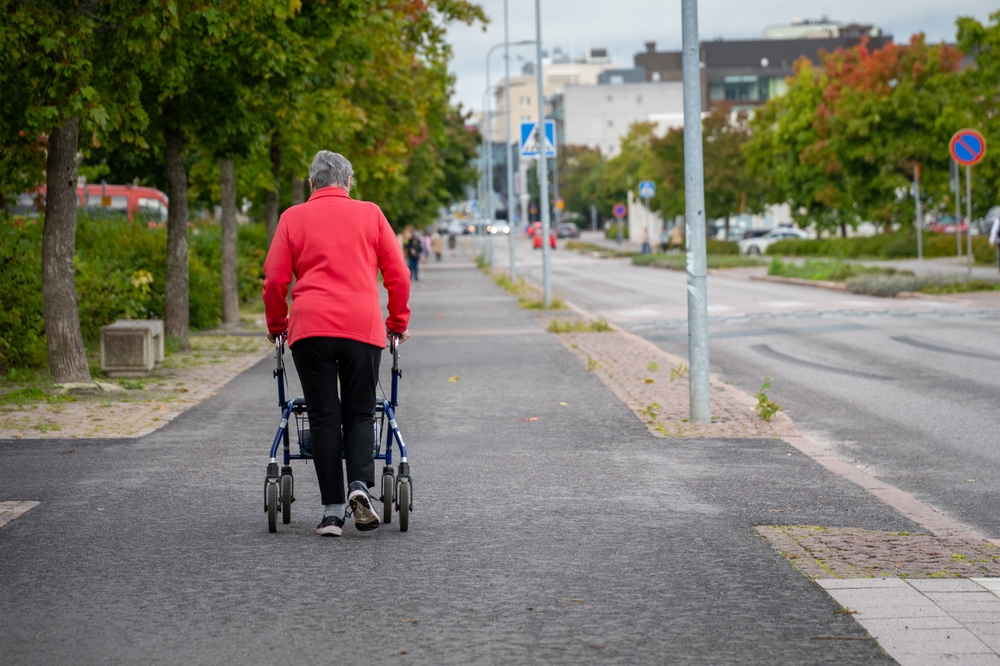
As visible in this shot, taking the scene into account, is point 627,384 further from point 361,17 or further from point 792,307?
point 792,307

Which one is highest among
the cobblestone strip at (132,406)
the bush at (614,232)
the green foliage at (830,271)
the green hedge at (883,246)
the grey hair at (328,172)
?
the bush at (614,232)

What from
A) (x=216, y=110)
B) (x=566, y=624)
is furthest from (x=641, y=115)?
(x=566, y=624)

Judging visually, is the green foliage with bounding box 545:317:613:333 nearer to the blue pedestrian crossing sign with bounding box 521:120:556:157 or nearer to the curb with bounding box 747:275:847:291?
the blue pedestrian crossing sign with bounding box 521:120:556:157

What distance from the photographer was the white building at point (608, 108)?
16875 centimetres

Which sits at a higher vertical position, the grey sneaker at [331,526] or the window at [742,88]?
the window at [742,88]

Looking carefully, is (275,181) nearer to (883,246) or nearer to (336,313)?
(336,313)

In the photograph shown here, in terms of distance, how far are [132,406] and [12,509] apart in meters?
4.57

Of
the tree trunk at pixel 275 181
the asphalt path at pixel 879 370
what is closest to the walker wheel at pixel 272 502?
the asphalt path at pixel 879 370

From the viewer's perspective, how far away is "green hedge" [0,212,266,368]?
13.8m

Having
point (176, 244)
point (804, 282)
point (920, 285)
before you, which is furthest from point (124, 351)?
point (804, 282)

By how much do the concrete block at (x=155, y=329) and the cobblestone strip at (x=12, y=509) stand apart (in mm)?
6880

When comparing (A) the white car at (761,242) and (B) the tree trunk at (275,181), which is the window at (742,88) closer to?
(A) the white car at (761,242)

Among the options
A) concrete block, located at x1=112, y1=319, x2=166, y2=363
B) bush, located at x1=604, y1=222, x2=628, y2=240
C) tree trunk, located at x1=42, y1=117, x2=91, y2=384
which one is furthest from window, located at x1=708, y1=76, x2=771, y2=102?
tree trunk, located at x1=42, y1=117, x2=91, y2=384

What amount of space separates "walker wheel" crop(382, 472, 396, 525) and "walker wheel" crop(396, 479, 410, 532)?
0.24ft
